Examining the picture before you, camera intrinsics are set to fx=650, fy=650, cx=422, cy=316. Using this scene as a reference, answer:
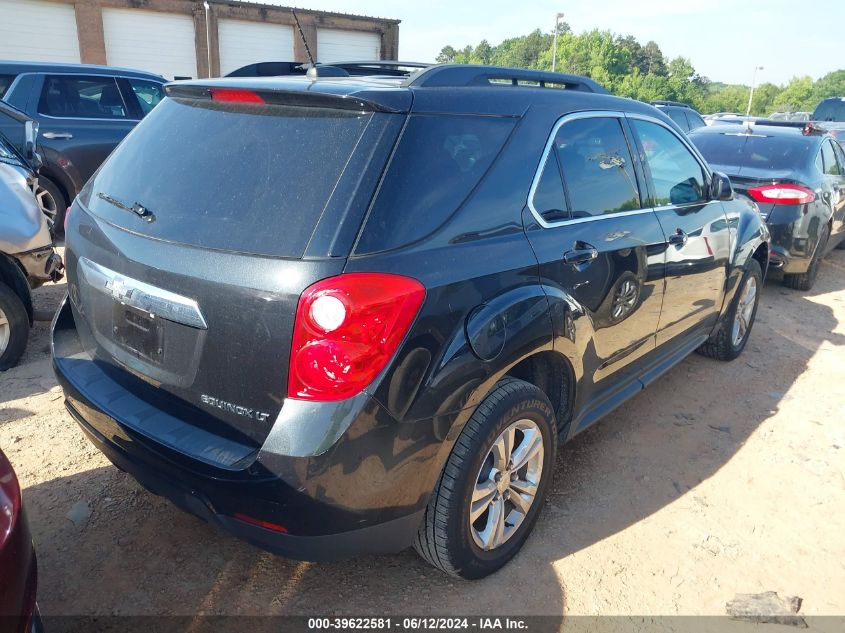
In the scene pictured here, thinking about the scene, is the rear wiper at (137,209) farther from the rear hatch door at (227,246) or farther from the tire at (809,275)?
the tire at (809,275)

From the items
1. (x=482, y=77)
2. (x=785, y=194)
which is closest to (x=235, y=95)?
(x=482, y=77)

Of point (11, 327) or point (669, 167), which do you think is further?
point (11, 327)

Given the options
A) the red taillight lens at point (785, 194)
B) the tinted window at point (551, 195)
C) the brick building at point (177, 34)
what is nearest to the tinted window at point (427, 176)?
the tinted window at point (551, 195)

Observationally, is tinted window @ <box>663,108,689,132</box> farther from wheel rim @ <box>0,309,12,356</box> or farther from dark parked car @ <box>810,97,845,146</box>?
wheel rim @ <box>0,309,12,356</box>

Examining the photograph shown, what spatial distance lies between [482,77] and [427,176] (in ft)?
2.39

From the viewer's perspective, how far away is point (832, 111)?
2095 cm

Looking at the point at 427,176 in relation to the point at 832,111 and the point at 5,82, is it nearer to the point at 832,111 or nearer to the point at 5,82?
the point at 5,82

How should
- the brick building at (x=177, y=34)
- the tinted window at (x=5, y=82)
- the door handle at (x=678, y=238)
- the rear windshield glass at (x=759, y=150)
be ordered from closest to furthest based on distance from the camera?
the door handle at (x=678, y=238) < the rear windshield glass at (x=759, y=150) < the tinted window at (x=5, y=82) < the brick building at (x=177, y=34)

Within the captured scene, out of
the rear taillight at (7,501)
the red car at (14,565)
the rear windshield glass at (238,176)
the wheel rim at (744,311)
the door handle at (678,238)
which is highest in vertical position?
the rear windshield glass at (238,176)

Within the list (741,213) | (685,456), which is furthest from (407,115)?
(741,213)

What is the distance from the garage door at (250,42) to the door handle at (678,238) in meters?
27.0

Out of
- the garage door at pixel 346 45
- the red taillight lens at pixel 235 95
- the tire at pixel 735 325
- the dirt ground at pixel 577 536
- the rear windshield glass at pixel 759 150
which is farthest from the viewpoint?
the garage door at pixel 346 45

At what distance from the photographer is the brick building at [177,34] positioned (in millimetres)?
23859

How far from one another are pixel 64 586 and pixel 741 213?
14.5ft
